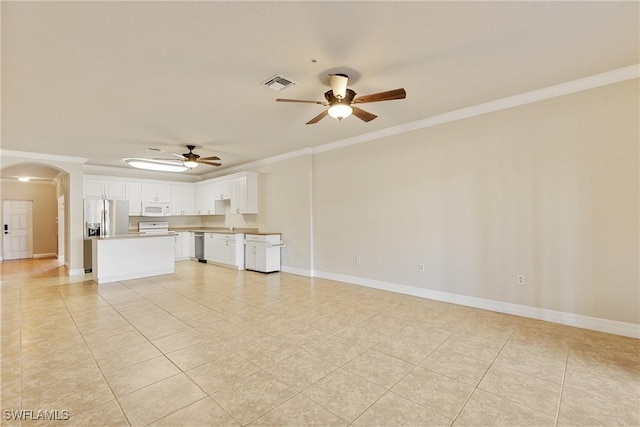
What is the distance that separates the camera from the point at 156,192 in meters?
8.58

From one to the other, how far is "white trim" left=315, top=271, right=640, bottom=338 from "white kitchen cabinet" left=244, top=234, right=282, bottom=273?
90.4 inches

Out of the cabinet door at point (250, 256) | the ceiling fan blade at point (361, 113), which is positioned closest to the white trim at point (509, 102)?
the ceiling fan blade at point (361, 113)

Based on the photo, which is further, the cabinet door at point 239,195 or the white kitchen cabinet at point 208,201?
the white kitchen cabinet at point 208,201

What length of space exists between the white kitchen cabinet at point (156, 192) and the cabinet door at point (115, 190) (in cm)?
52

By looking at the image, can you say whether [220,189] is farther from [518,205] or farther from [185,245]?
[518,205]

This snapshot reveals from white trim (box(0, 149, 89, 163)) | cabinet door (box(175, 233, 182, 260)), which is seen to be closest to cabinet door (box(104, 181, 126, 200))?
white trim (box(0, 149, 89, 163))

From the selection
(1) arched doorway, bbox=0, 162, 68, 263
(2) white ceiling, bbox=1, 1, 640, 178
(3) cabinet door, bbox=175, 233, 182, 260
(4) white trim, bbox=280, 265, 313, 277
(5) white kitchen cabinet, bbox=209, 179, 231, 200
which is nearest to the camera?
(2) white ceiling, bbox=1, 1, 640, 178

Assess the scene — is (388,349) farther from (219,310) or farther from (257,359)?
(219,310)

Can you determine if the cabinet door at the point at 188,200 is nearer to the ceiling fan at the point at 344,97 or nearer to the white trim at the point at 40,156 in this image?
the white trim at the point at 40,156

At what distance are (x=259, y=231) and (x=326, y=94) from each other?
5.00m

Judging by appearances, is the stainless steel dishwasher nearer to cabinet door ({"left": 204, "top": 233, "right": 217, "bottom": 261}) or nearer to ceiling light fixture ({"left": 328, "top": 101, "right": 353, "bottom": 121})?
cabinet door ({"left": 204, "top": 233, "right": 217, "bottom": 261})

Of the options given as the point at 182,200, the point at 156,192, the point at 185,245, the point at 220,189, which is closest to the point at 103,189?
the point at 156,192

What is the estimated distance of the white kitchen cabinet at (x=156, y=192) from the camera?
8.34 meters

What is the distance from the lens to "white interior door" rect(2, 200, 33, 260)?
905 centimetres
